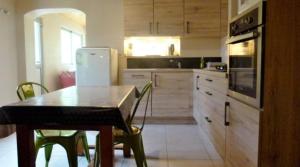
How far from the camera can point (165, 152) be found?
308 centimetres

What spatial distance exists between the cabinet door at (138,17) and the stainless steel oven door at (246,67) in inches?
92.2

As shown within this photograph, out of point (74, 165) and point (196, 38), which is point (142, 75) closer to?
point (196, 38)

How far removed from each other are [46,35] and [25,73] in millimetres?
1328

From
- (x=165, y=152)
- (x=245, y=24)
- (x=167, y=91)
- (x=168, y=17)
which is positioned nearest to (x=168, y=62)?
(x=167, y=91)

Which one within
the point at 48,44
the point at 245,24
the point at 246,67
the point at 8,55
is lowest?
the point at 246,67

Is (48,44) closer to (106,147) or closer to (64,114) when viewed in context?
(64,114)

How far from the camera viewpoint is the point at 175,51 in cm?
484

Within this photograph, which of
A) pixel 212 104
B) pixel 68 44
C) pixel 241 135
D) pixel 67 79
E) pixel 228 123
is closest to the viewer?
pixel 241 135

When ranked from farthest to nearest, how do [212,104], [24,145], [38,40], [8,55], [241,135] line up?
[38,40], [8,55], [212,104], [241,135], [24,145]

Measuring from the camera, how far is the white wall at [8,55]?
3.89m

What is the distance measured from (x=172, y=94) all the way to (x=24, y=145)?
9.23 feet

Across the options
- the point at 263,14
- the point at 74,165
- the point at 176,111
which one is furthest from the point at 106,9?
the point at 263,14

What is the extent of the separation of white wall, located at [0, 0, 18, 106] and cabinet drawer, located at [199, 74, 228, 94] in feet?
9.27

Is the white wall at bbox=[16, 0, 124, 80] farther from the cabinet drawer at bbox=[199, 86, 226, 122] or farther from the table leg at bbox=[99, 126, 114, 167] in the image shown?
the table leg at bbox=[99, 126, 114, 167]
